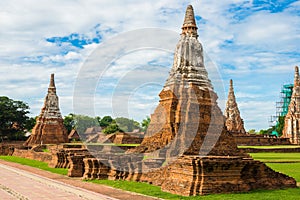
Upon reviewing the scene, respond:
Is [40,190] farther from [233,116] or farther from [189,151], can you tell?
[233,116]

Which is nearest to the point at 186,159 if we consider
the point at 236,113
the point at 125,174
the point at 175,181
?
the point at 175,181

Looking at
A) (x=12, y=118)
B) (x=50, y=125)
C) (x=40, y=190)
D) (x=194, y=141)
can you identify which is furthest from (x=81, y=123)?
(x=40, y=190)

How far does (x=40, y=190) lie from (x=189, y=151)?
8.18m

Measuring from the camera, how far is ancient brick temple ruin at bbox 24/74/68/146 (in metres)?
46.8

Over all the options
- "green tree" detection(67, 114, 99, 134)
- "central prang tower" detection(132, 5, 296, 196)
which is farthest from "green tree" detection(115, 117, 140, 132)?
"central prang tower" detection(132, 5, 296, 196)

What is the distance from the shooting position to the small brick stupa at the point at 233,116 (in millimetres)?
59219

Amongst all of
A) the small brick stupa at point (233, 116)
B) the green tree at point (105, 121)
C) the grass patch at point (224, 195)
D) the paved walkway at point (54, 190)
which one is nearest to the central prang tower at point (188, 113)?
the grass patch at point (224, 195)

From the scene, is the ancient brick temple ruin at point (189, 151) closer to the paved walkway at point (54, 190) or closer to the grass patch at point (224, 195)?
the grass patch at point (224, 195)

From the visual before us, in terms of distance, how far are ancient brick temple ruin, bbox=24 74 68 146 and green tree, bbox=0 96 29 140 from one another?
768 cm

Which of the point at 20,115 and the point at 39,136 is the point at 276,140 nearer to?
the point at 39,136

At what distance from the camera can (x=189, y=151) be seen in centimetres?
1936

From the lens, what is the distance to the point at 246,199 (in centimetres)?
1066

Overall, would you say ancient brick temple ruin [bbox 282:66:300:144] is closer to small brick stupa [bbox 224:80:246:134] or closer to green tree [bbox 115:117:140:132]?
small brick stupa [bbox 224:80:246:134]

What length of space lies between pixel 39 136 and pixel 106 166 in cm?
3216
